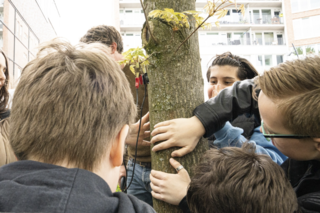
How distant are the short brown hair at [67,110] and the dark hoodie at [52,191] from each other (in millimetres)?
82

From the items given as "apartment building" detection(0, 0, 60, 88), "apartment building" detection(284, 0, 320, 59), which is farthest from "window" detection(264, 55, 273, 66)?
"apartment building" detection(0, 0, 60, 88)

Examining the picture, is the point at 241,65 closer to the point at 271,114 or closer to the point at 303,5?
the point at 271,114

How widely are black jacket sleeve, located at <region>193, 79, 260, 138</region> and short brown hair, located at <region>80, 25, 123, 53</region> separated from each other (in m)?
1.96

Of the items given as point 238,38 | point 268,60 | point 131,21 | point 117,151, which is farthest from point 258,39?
point 117,151

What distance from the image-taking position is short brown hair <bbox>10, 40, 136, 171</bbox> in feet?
2.94

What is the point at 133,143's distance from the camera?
7.50 ft

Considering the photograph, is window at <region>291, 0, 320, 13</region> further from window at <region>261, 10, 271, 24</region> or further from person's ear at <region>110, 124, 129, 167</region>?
person's ear at <region>110, 124, 129, 167</region>

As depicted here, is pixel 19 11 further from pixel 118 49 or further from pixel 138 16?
pixel 138 16

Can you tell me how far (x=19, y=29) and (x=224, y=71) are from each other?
12904 millimetres

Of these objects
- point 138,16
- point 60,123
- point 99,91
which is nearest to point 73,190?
point 60,123

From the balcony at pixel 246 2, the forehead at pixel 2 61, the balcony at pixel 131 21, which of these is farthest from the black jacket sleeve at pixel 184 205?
the balcony at pixel 246 2

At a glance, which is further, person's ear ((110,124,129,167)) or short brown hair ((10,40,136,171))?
person's ear ((110,124,129,167))

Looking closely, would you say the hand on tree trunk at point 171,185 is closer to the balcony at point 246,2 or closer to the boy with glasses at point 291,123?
the boy with glasses at point 291,123

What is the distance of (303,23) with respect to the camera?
94.6 feet
